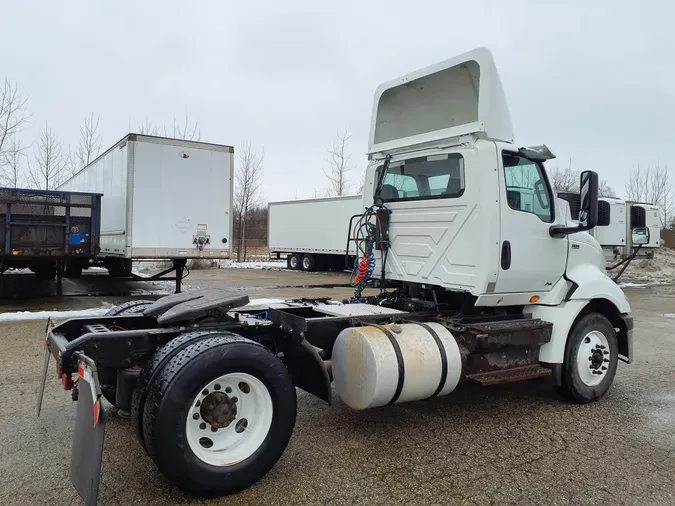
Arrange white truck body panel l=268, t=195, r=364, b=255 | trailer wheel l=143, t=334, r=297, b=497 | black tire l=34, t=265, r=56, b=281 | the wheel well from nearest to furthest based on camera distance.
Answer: trailer wheel l=143, t=334, r=297, b=497 < the wheel well < black tire l=34, t=265, r=56, b=281 < white truck body panel l=268, t=195, r=364, b=255

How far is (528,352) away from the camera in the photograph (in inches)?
204

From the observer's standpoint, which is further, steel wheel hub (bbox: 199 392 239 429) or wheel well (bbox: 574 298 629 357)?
wheel well (bbox: 574 298 629 357)

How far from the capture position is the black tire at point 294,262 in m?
28.4

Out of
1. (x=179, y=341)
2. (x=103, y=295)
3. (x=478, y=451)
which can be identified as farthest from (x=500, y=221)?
(x=103, y=295)

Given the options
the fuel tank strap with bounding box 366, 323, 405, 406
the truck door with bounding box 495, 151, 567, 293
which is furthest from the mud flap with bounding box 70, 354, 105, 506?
the truck door with bounding box 495, 151, 567, 293

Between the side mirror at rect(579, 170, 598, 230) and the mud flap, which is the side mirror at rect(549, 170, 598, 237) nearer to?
the side mirror at rect(579, 170, 598, 230)

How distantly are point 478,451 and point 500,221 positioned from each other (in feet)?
6.67

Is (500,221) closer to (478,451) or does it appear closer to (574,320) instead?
(574,320)

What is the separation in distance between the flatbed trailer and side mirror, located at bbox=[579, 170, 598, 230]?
1050cm

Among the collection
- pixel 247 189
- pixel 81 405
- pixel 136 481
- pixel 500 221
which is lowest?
pixel 136 481

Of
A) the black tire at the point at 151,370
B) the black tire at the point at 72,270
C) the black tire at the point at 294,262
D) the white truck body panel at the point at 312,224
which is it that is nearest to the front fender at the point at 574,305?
the black tire at the point at 151,370

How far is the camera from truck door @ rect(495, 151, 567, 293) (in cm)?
500

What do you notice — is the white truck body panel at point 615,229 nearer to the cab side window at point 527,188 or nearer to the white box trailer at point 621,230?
the white box trailer at point 621,230

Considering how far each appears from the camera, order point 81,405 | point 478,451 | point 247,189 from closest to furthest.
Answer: point 81,405, point 478,451, point 247,189
